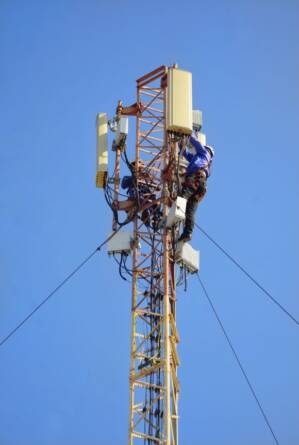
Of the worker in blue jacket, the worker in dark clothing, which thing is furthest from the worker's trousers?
the worker in dark clothing

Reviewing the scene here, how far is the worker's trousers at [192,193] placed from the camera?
141 feet

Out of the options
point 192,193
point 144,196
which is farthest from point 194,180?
point 144,196

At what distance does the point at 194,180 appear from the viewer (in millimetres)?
43500

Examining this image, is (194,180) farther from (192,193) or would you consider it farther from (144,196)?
(144,196)

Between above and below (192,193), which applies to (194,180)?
above

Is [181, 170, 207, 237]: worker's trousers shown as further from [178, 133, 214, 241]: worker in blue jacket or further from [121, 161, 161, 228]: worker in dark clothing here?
[121, 161, 161, 228]: worker in dark clothing

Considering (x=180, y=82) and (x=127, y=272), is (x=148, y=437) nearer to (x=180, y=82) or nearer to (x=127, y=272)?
(x=127, y=272)

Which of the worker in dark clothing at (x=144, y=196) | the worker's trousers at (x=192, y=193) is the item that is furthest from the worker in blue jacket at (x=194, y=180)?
the worker in dark clothing at (x=144, y=196)

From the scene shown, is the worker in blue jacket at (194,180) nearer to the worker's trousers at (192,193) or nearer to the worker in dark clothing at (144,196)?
the worker's trousers at (192,193)

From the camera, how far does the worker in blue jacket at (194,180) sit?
43062mm

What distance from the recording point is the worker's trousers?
4300 centimetres

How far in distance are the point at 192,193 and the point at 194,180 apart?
0.53 m

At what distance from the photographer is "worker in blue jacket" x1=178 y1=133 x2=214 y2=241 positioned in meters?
43.1

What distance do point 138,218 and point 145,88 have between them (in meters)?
5.92
